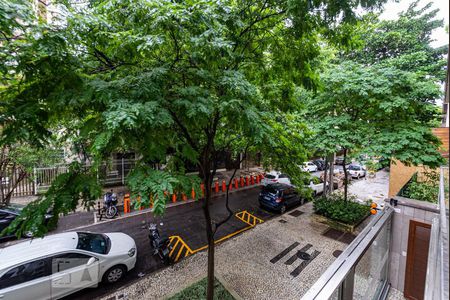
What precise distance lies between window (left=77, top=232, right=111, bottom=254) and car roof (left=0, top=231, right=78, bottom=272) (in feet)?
0.57

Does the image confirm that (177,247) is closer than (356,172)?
Yes

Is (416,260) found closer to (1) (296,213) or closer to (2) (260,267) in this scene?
(2) (260,267)

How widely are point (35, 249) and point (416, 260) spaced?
8551mm

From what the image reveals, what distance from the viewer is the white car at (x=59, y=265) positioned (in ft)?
14.7

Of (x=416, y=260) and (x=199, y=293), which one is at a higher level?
(x=416, y=260)

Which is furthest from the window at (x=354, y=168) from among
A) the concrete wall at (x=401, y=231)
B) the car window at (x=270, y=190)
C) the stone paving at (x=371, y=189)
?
the concrete wall at (x=401, y=231)

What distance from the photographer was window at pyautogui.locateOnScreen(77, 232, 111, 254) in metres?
5.53

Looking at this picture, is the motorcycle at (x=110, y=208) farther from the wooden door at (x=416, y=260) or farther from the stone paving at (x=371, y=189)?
the stone paving at (x=371, y=189)

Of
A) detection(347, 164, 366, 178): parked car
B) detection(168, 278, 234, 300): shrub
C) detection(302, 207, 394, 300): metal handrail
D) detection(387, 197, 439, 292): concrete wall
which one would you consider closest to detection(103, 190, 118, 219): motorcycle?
detection(168, 278, 234, 300): shrub

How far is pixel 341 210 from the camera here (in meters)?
9.72

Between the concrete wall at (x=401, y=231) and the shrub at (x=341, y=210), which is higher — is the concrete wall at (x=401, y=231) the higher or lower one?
the higher one

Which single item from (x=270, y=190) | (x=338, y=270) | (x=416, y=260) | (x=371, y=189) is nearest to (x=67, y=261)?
(x=338, y=270)

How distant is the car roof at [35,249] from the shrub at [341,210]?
9.89m

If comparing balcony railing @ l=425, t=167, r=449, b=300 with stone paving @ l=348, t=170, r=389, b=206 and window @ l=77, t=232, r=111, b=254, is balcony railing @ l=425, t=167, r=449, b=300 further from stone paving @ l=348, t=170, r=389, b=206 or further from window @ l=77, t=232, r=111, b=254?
stone paving @ l=348, t=170, r=389, b=206
